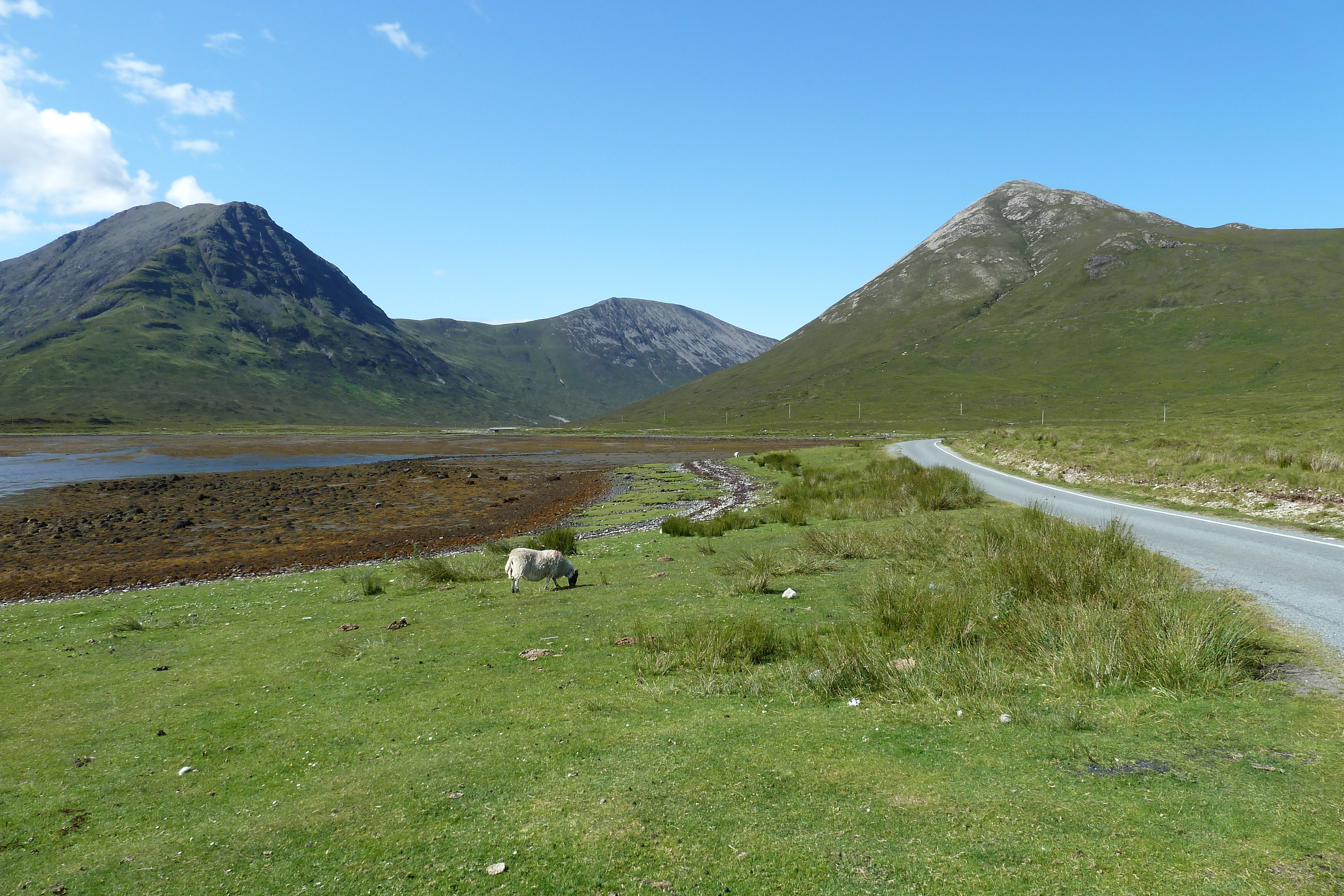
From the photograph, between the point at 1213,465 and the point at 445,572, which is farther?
the point at 1213,465

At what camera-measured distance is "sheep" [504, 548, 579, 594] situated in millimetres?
15523

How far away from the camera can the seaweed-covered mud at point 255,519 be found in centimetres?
2491

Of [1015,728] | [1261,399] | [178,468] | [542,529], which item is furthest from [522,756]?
[1261,399]

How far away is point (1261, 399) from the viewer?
125 metres

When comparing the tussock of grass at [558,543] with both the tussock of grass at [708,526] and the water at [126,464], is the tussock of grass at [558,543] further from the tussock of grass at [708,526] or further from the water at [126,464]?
the water at [126,464]

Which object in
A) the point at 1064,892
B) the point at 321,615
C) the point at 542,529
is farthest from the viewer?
the point at 542,529

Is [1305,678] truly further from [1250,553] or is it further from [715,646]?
[1250,553]

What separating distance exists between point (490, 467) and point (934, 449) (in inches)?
1779

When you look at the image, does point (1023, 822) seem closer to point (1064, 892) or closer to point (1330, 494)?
point (1064, 892)

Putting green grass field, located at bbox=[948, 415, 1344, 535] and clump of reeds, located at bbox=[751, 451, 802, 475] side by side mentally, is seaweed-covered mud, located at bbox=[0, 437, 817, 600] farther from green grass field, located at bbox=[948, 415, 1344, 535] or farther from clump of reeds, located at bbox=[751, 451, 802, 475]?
green grass field, located at bbox=[948, 415, 1344, 535]

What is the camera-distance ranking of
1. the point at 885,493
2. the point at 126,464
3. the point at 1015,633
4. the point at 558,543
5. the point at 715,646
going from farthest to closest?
the point at 126,464 < the point at 885,493 < the point at 558,543 < the point at 715,646 < the point at 1015,633

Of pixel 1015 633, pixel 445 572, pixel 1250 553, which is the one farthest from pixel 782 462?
pixel 1015 633

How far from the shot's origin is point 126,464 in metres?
76.8

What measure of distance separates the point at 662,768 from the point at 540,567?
9895mm
